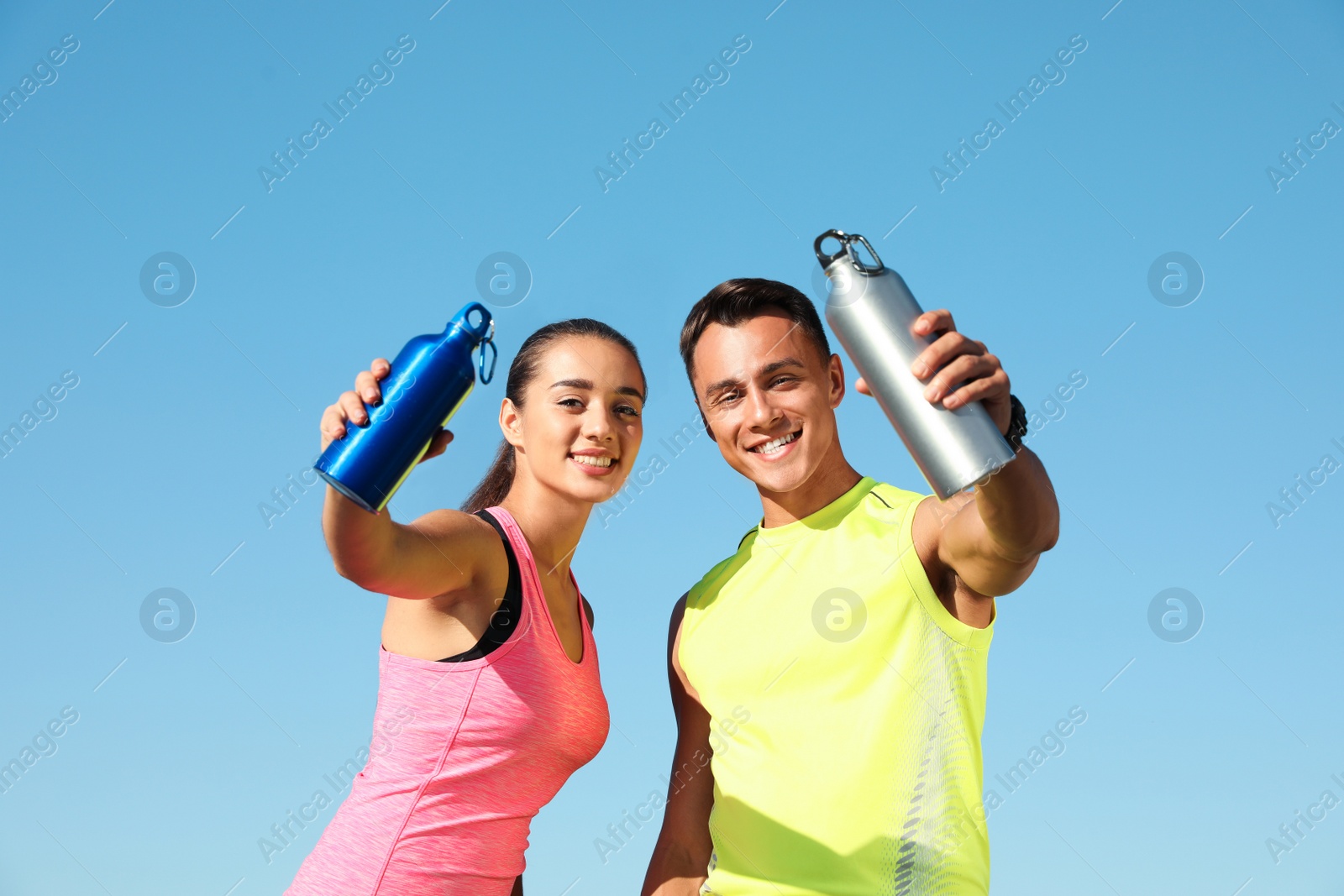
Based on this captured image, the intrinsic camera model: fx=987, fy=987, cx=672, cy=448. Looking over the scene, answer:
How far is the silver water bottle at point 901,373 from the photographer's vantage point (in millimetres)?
3094

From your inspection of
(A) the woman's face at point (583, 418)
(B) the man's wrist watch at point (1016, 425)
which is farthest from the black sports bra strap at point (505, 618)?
(B) the man's wrist watch at point (1016, 425)

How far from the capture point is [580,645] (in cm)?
468

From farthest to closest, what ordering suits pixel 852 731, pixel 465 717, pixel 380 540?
pixel 465 717, pixel 852 731, pixel 380 540

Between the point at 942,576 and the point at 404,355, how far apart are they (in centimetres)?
228

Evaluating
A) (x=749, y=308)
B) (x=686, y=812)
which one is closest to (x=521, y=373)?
(x=749, y=308)

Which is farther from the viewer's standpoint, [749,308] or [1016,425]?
[749,308]

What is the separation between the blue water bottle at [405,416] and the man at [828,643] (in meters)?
1.46

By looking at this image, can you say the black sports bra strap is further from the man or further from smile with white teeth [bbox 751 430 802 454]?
smile with white teeth [bbox 751 430 802 454]

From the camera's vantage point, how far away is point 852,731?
394cm

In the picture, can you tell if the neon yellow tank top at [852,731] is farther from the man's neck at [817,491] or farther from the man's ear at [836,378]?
the man's ear at [836,378]

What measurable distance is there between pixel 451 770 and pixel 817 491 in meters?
2.07

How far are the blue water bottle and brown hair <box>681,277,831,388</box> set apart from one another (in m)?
1.46

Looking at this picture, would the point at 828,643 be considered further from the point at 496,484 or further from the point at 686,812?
the point at 496,484

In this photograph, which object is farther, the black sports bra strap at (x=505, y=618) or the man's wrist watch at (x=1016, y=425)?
the black sports bra strap at (x=505, y=618)
